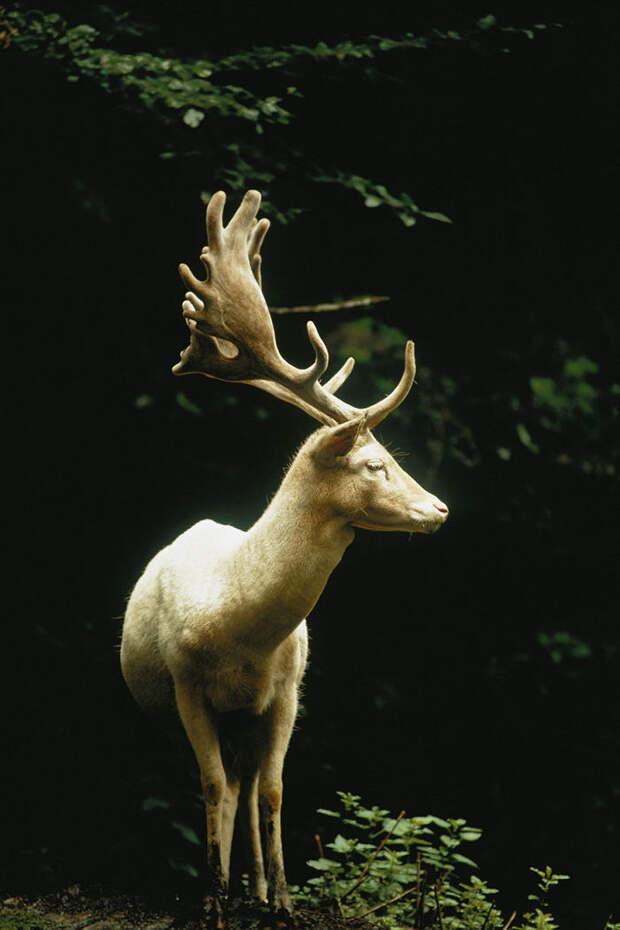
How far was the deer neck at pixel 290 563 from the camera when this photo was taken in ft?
10.0

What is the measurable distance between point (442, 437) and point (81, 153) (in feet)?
8.37

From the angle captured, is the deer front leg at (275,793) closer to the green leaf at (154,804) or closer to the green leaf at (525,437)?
the green leaf at (154,804)

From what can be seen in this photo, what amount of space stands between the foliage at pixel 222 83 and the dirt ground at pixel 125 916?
3297 millimetres

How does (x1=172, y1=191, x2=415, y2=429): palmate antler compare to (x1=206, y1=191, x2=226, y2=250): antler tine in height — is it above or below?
below

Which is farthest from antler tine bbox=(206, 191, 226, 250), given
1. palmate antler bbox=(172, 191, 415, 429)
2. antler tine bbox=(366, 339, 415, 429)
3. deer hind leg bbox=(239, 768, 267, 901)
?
deer hind leg bbox=(239, 768, 267, 901)

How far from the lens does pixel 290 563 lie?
3.05 meters

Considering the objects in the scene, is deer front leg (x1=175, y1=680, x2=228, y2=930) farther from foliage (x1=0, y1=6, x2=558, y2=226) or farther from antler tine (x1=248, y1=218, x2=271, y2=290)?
foliage (x1=0, y1=6, x2=558, y2=226)

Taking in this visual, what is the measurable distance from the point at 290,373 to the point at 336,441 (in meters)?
0.35

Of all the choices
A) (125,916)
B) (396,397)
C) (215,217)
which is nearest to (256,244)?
(215,217)

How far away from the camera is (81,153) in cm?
520

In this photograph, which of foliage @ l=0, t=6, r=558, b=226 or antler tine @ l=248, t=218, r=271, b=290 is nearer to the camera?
antler tine @ l=248, t=218, r=271, b=290

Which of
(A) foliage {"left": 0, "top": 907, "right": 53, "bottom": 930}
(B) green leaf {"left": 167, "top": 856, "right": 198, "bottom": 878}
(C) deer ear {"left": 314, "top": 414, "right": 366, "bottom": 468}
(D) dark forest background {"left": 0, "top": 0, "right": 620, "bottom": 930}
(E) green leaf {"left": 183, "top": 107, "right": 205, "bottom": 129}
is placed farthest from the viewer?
(D) dark forest background {"left": 0, "top": 0, "right": 620, "bottom": 930}

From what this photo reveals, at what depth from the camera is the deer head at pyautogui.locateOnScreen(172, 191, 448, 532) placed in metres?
3.02

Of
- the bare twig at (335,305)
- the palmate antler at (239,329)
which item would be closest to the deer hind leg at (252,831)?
the palmate antler at (239,329)
